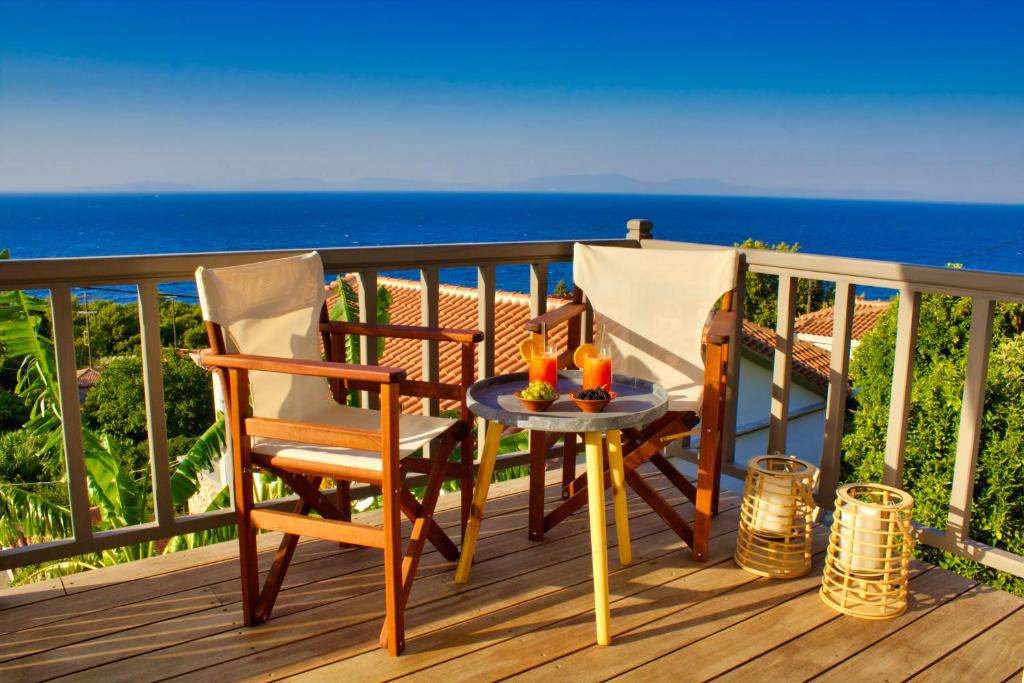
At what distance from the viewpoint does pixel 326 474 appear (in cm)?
214

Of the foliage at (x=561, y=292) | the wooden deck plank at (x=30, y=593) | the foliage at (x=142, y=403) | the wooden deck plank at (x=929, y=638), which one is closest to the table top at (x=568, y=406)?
the wooden deck plank at (x=929, y=638)

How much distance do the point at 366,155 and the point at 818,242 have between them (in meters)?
43.0

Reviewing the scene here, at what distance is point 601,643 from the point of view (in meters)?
2.18

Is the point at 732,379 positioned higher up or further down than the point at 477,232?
higher up

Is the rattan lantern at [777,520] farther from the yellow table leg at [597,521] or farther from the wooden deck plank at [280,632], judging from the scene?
the wooden deck plank at [280,632]

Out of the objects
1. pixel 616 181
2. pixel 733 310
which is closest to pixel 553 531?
pixel 733 310

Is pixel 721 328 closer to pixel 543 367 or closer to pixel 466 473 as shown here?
pixel 543 367

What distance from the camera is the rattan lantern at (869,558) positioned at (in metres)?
2.35

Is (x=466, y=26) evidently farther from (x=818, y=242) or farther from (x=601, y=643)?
(x=601, y=643)

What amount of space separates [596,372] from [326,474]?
822 mm

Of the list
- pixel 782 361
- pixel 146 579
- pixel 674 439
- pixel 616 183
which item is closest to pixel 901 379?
pixel 782 361

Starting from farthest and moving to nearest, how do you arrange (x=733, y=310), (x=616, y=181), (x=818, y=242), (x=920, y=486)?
1. (x=818, y=242)
2. (x=616, y=181)
3. (x=920, y=486)
4. (x=733, y=310)

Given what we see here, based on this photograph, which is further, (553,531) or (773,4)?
(773,4)

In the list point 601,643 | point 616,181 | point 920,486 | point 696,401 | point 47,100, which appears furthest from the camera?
point 616,181
